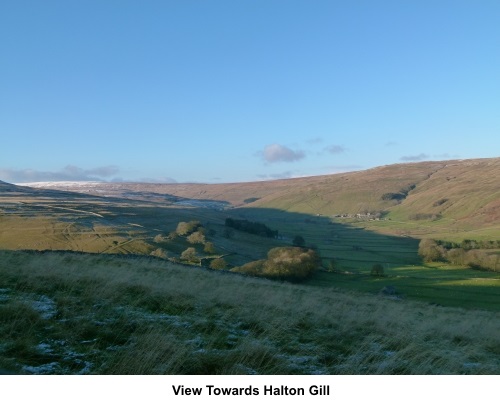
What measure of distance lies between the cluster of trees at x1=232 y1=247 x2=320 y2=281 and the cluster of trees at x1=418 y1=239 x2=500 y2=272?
3437 cm

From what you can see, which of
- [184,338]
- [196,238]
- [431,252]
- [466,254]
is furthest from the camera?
[431,252]

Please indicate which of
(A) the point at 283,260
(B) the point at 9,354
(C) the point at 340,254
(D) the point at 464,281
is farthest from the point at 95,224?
(B) the point at 9,354

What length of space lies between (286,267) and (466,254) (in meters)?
44.3

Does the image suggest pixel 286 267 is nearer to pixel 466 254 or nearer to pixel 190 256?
pixel 190 256

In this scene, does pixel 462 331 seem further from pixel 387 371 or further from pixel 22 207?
pixel 22 207

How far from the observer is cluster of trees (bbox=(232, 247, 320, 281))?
2169 inches

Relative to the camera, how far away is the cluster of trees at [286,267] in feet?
181

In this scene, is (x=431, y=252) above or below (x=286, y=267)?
below

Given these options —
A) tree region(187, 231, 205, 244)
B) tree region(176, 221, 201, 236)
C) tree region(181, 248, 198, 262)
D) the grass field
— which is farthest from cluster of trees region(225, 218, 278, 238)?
tree region(181, 248, 198, 262)

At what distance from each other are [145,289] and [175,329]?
4.30 m

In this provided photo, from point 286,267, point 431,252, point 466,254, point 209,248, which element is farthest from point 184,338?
point 431,252

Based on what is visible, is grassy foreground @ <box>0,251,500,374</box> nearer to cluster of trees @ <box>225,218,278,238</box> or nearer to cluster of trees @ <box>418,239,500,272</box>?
cluster of trees @ <box>418,239,500,272</box>

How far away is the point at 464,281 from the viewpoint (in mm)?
61625

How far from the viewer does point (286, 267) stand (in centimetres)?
5825
